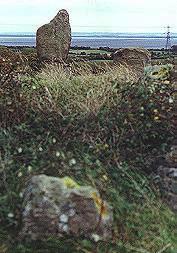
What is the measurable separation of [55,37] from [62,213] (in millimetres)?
15527

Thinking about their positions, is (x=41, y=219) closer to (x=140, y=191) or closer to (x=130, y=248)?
(x=130, y=248)

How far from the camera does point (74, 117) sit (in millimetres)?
7777

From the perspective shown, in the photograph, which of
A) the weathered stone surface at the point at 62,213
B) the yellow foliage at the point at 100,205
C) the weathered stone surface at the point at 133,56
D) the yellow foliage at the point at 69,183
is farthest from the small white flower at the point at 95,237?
the weathered stone surface at the point at 133,56

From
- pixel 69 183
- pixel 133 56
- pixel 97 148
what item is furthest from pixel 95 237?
pixel 133 56

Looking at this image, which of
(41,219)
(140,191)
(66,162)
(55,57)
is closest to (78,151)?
(66,162)

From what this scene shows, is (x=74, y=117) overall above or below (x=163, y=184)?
above

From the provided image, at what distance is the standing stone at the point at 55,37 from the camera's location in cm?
2095

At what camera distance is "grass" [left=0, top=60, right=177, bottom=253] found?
20.3 ft

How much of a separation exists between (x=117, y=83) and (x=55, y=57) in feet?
39.9

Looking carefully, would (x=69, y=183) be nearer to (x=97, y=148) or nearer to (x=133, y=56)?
(x=97, y=148)

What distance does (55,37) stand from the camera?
825 inches

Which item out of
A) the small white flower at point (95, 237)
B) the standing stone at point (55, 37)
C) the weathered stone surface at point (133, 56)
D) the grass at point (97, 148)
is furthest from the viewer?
the standing stone at point (55, 37)

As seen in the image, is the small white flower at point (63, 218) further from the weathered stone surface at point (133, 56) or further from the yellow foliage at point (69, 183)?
the weathered stone surface at point (133, 56)

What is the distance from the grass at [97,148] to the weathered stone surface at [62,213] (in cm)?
10
